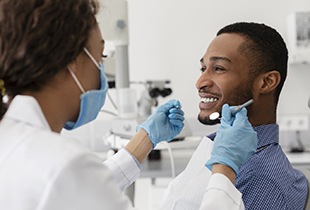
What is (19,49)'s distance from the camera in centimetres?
89

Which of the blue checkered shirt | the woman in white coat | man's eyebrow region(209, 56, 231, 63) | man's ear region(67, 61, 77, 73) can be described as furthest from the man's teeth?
man's ear region(67, 61, 77, 73)

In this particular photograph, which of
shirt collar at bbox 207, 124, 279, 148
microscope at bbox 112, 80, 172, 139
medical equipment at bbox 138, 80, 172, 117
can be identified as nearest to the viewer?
shirt collar at bbox 207, 124, 279, 148

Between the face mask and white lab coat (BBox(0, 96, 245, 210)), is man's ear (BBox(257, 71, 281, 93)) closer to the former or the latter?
the face mask

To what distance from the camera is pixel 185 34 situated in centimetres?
325

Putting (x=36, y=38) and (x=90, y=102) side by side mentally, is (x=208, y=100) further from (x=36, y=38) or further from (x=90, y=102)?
(x=36, y=38)

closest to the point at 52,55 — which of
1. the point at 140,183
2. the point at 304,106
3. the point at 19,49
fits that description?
the point at 19,49

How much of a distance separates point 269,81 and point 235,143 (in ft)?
1.01

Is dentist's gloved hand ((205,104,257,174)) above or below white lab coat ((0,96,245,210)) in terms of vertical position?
below

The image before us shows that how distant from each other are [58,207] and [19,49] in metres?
0.30

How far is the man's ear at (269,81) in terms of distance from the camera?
54.8 inches

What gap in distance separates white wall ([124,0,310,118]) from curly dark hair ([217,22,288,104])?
5.92 feet

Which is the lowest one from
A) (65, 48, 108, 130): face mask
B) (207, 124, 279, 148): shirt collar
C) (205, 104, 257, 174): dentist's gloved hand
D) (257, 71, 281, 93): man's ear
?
(207, 124, 279, 148): shirt collar

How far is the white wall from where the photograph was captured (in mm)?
3205

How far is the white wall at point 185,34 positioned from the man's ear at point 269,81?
1.82 metres
